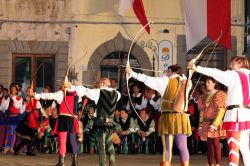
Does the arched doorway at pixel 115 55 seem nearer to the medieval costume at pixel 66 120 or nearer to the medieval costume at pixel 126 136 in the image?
the medieval costume at pixel 126 136

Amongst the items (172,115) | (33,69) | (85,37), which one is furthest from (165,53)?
(172,115)

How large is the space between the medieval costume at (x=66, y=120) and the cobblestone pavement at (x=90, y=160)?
108 cm

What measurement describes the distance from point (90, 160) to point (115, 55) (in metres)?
7.45

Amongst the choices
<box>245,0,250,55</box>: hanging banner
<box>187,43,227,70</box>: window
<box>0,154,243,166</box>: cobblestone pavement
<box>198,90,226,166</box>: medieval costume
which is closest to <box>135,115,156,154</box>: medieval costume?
<box>0,154,243,166</box>: cobblestone pavement

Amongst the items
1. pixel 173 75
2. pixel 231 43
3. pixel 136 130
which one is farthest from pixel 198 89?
pixel 173 75

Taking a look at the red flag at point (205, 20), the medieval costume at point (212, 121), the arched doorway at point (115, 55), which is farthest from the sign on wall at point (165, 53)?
the medieval costume at point (212, 121)

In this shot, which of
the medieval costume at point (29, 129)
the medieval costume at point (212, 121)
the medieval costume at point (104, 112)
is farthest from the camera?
the medieval costume at point (29, 129)

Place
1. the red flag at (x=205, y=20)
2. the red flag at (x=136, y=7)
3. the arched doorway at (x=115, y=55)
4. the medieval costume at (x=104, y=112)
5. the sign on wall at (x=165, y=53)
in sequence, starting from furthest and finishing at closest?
1. the sign on wall at (x=165, y=53)
2. the arched doorway at (x=115, y=55)
3. the red flag at (x=136, y=7)
4. the red flag at (x=205, y=20)
5. the medieval costume at (x=104, y=112)

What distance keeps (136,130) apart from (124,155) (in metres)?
0.89

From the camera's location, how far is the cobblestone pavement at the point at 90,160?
45.8 ft

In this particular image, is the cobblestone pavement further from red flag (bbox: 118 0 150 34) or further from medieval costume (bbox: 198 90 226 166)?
red flag (bbox: 118 0 150 34)

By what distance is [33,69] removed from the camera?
2184 centimetres

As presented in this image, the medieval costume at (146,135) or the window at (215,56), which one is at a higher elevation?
the window at (215,56)

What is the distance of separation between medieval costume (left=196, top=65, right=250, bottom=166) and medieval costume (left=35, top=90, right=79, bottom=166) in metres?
3.79
